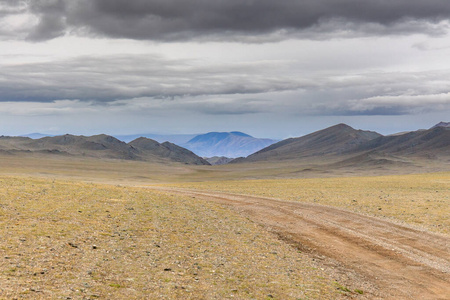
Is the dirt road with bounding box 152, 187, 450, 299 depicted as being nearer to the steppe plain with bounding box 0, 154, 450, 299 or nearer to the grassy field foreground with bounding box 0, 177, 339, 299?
the steppe plain with bounding box 0, 154, 450, 299

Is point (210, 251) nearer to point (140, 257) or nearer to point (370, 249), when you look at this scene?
point (140, 257)

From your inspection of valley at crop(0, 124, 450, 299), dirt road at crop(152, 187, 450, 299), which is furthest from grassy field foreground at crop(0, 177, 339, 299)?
dirt road at crop(152, 187, 450, 299)

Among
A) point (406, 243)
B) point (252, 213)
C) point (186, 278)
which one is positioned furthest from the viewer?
point (252, 213)

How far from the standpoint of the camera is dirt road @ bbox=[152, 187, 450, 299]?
15789mm

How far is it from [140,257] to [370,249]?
1172cm

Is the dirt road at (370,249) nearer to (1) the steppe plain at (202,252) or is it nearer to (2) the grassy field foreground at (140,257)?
(1) the steppe plain at (202,252)

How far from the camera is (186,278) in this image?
1455 centimetres

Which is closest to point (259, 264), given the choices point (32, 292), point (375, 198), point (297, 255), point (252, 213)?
point (297, 255)

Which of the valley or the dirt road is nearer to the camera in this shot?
the valley

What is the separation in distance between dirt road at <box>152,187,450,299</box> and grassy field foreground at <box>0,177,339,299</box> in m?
1.42

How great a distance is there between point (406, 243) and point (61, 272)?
17.6 metres

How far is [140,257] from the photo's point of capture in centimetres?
1695

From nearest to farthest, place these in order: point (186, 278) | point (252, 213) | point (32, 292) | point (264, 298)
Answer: point (32, 292), point (264, 298), point (186, 278), point (252, 213)

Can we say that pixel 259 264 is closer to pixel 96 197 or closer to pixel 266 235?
pixel 266 235
